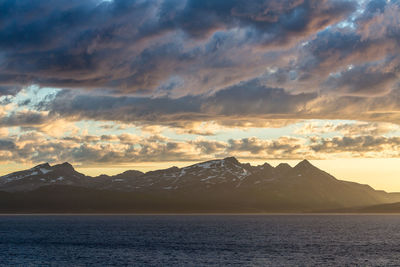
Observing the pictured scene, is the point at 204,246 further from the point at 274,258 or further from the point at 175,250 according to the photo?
the point at 274,258

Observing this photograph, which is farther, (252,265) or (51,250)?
(51,250)

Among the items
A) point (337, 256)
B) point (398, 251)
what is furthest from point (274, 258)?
point (398, 251)

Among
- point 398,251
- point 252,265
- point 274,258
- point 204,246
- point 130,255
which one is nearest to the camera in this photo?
point 252,265

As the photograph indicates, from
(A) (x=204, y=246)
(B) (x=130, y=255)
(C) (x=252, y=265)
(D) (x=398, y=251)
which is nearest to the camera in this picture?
(C) (x=252, y=265)

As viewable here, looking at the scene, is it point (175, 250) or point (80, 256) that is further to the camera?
point (175, 250)

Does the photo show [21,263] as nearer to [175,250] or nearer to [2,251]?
[2,251]

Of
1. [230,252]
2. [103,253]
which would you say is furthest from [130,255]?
[230,252]

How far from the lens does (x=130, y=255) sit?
139m

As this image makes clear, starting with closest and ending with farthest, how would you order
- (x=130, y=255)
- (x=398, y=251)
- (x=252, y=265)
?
(x=252, y=265) < (x=130, y=255) < (x=398, y=251)

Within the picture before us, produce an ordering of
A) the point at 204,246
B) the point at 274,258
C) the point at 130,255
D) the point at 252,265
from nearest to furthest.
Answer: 1. the point at 252,265
2. the point at 274,258
3. the point at 130,255
4. the point at 204,246

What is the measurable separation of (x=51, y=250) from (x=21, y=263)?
111 feet

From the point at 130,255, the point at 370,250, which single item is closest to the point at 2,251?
the point at 130,255

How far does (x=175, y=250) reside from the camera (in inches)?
5969

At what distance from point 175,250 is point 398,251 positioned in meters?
64.1
